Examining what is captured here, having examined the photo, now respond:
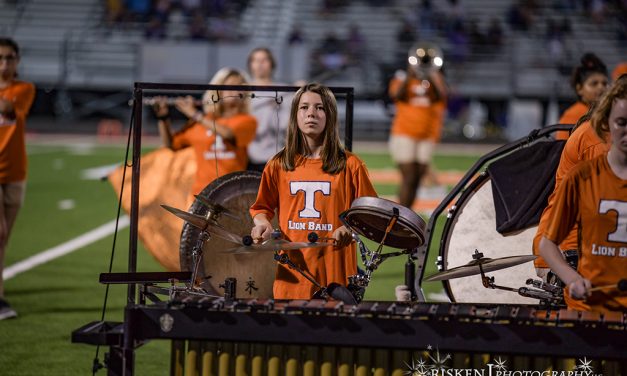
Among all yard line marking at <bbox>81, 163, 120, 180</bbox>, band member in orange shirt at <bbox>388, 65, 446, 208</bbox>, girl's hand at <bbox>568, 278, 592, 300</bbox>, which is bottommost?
girl's hand at <bbox>568, 278, 592, 300</bbox>

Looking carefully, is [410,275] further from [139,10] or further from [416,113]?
[139,10]

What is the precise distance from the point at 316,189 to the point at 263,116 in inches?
158

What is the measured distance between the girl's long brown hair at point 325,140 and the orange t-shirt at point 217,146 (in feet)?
8.34

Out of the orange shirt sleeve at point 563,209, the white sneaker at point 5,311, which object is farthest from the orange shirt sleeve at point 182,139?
the orange shirt sleeve at point 563,209

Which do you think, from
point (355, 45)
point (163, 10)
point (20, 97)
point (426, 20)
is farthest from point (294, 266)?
point (163, 10)

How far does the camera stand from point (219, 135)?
800 centimetres

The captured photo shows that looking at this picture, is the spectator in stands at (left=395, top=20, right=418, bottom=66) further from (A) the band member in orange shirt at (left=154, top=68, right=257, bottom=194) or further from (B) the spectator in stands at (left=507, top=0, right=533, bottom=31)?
(A) the band member in orange shirt at (left=154, top=68, right=257, bottom=194)

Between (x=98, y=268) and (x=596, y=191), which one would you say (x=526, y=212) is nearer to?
(x=596, y=191)

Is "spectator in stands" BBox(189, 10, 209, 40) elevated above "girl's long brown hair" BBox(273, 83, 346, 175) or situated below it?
above

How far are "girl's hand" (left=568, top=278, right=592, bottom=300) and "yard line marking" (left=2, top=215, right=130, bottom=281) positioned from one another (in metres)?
6.61

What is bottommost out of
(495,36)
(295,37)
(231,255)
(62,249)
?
(231,255)

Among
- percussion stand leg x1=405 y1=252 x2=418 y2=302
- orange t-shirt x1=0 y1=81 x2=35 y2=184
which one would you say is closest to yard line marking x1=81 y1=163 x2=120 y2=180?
orange t-shirt x1=0 y1=81 x2=35 y2=184

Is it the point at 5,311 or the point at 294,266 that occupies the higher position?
the point at 5,311

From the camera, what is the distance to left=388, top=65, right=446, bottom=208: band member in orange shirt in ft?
41.4
